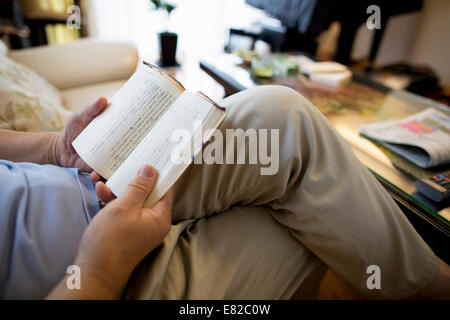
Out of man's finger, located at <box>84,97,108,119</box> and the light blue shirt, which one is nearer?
the light blue shirt

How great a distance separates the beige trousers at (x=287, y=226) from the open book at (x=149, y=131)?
8 centimetres

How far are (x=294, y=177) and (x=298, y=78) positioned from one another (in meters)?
0.80

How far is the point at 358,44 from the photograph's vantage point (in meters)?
3.34

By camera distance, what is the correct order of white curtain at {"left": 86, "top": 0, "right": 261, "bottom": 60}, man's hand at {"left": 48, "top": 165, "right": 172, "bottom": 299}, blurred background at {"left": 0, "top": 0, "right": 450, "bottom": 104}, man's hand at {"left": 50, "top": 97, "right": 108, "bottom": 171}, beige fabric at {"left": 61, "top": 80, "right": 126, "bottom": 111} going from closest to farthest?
man's hand at {"left": 48, "top": 165, "right": 172, "bottom": 299} < man's hand at {"left": 50, "top": 97, "right": 108, "bottom": 171} < beige fabric at {"left": 61, "top": 80, "right": 126, "bottom": 111} < blurred background at {"left": 0, "top": 0, "right": 450, "bottom": 104} < white curtain at {"left": 86, "top": 0, "right": 261, "bottom": 60}

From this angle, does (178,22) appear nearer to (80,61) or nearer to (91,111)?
(80,61)

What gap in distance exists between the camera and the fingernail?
45cm

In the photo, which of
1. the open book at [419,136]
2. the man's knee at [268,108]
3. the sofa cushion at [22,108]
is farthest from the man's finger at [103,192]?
the open book at [419,136]

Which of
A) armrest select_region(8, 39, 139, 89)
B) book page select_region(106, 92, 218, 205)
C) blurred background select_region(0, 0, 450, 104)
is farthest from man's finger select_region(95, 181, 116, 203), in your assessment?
blurred background select_region(0, 0, 450, 104)

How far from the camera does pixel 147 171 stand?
0.45 m

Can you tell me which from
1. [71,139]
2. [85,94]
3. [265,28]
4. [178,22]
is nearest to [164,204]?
[71,139]

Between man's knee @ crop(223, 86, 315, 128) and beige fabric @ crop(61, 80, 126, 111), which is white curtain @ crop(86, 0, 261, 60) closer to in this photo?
beige fabric @ crop(61, 80, 126, 111)

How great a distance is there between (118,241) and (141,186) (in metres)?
0.09

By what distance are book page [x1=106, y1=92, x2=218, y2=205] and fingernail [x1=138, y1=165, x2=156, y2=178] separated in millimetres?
12

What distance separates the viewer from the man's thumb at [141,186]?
43 centimetres
